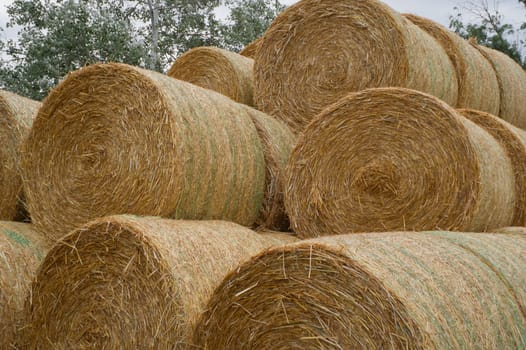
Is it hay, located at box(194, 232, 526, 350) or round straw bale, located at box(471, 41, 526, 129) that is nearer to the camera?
hay, located at box(194, 232, 526, 350)

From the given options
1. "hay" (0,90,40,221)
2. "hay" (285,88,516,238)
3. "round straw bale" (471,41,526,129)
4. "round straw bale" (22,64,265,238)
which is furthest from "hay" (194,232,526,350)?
"round straw bale" (471,41,526,129)

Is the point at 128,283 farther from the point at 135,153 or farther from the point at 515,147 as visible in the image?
the point at 515,147

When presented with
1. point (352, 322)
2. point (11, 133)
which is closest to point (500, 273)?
point (352, 322)

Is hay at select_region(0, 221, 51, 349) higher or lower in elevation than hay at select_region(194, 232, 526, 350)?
lower

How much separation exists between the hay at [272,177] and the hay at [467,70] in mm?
1801

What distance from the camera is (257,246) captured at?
3.91 m

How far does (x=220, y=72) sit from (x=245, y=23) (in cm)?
1569

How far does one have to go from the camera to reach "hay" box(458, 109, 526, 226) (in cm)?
460

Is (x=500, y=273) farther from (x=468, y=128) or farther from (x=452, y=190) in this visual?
(x=468, y=128)

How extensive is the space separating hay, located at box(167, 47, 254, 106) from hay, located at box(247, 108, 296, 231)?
1.17 metres

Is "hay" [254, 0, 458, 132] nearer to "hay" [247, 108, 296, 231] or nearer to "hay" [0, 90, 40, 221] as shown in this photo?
"hay" [247, 108, 296, 231]

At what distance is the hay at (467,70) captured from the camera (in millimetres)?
5789

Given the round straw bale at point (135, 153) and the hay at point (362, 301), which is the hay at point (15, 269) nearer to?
the round straw bale at point (135, 153)

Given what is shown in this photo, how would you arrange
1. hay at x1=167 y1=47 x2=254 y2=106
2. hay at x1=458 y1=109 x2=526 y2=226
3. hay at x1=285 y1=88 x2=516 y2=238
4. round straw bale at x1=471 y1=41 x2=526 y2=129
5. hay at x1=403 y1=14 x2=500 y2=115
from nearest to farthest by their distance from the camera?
1. hay at x1=285 y1=88 x2=516 y2=238
2. hay at x1=458 y1=109 x2=526 y2=226
3. hay at x1=403 y1=14 x2=500 y2=115
4. hay at x1=167 y1=47 x2=254 y2=106
5. round straw bale at x1=471 y1=41 x2=526 y2=129
